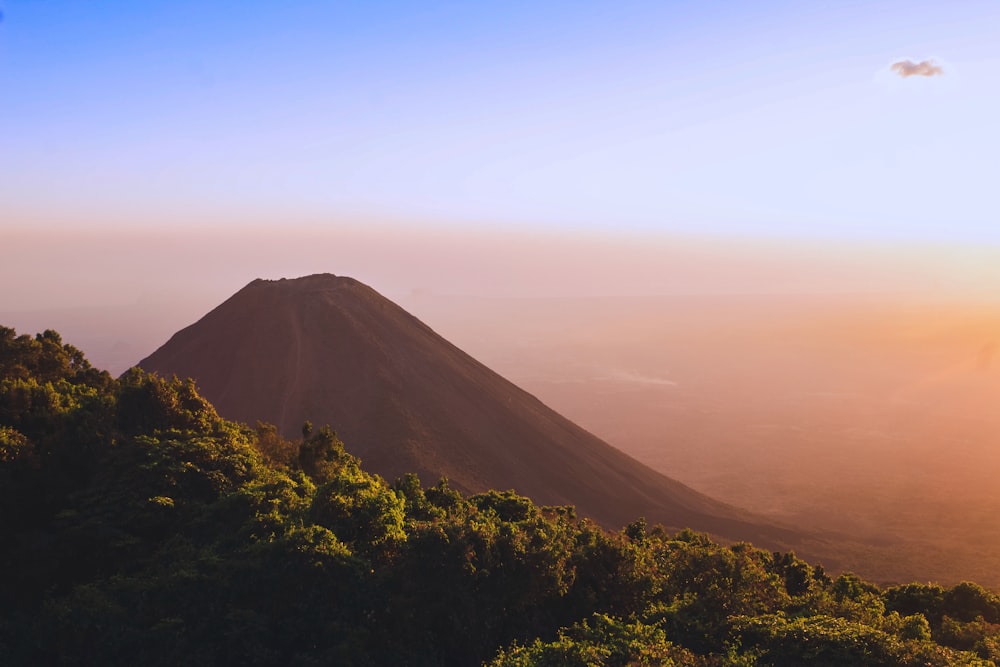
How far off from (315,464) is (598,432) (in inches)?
5046

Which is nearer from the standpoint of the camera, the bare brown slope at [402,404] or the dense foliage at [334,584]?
the dense foliage at [334,584]

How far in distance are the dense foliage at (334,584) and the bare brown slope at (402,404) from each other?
31164 mm

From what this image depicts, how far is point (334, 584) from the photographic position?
1886cm

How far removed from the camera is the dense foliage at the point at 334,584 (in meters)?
17.3

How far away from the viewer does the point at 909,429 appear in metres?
161

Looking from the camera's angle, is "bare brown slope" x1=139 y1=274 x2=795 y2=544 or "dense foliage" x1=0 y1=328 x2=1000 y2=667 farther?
"bare brown slope" x1=139 y1=274 x2=795 y2=544

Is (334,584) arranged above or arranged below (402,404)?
below

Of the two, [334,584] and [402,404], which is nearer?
[334,584]

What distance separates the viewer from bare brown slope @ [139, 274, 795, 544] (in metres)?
59.4

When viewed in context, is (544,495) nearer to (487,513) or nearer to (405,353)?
(405,353)

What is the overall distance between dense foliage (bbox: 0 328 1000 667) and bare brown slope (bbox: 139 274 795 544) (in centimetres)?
3116

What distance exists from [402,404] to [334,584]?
153ft

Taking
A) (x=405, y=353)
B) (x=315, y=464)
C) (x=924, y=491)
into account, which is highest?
Answer: (x=405, y=353)

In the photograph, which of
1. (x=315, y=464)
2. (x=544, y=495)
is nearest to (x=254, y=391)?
(x=544, y=495)
